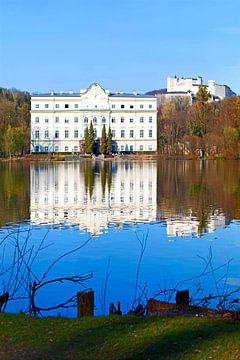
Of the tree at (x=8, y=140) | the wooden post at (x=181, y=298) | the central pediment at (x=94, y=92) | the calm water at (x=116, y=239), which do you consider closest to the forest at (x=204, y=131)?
the central pediment at (x=94, y=92)

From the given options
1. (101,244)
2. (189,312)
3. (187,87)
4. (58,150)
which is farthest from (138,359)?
(187,87)

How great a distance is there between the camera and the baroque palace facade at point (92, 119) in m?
73.4

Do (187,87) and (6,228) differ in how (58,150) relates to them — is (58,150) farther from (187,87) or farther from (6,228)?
(187,87)

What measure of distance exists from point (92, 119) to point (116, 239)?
64013 mm

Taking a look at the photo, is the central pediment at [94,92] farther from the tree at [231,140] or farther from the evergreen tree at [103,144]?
the tree at [231,140]

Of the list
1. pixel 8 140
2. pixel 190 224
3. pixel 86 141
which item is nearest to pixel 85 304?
pixel 190 224

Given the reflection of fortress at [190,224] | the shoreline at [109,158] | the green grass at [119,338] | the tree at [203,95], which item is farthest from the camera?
the tree at [203,95]

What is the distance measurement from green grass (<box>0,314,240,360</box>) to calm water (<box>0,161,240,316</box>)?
1.42 metres

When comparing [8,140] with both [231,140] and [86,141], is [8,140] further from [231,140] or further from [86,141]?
[231,140]

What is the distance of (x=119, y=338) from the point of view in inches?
168

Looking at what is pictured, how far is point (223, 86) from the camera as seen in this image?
461 feet

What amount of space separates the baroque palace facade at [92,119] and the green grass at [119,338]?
6808 centimetres

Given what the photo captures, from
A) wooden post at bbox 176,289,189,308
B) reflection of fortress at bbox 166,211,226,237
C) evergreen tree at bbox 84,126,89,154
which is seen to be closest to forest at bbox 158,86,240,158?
evergreen tree at bbox 84,126,89,154

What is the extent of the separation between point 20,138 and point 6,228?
4788cm
